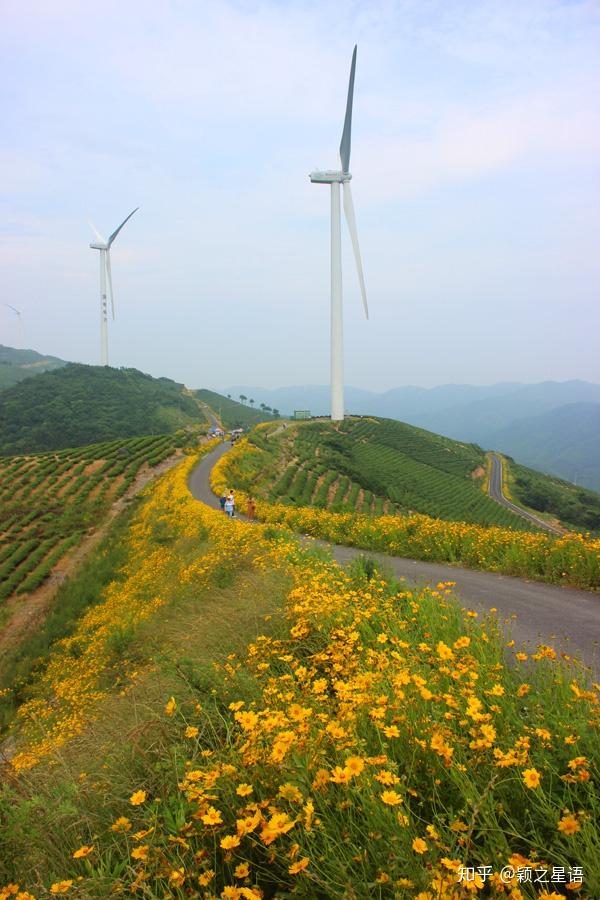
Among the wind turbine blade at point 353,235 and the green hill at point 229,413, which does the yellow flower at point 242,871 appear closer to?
the wind turbine blade at point 353,235

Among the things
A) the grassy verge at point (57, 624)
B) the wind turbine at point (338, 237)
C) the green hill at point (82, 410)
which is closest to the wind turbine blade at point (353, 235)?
the wind turbine at point (338, 237)

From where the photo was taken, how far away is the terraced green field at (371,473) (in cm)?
4491

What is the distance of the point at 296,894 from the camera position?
2711 mm

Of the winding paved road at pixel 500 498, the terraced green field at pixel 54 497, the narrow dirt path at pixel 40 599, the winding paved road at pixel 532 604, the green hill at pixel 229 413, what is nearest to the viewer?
the winding paved road at pixel 532 604

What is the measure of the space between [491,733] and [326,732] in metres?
0.96

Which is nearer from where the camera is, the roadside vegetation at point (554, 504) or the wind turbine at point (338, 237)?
the wind turbine at point (338, 237)

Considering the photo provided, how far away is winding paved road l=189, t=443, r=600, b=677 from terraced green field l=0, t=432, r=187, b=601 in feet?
77.6

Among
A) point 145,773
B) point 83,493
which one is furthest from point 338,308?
point 145,773

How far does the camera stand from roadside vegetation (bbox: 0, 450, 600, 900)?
2.56 m

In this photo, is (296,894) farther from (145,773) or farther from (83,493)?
(83,493)

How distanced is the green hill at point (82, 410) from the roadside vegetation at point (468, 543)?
84.7m

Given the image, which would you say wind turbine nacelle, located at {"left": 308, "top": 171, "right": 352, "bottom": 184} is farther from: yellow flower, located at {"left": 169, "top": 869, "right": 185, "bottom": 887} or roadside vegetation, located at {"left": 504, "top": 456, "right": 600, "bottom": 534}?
yellow flower, located at {"left": 169, "top": 869, "right": 185, "bottom": 887}

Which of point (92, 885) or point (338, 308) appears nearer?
point (92, 885)

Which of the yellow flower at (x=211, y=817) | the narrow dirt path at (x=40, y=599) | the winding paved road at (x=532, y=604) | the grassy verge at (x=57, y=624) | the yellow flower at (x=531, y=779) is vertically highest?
the yellow flower at (x=531, y=779)
